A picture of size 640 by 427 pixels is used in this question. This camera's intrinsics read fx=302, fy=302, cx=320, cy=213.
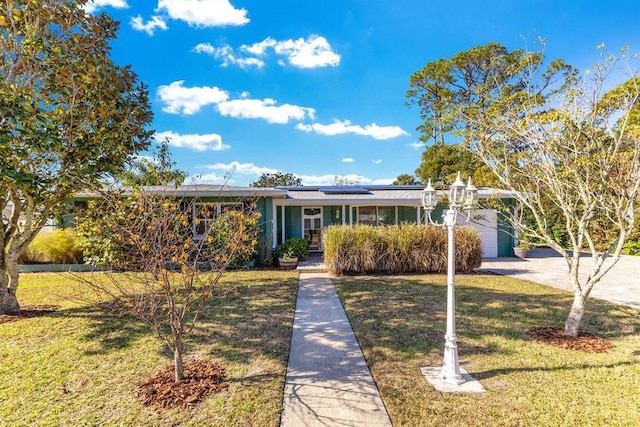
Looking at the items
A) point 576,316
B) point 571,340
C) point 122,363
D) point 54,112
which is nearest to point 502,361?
point 571,340

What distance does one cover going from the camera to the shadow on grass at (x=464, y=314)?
4.80m

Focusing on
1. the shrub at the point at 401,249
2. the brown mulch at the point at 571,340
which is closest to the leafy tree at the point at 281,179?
the shrub at the point at 401,249

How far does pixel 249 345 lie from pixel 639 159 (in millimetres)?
6264

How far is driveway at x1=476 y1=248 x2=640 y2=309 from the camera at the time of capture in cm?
791

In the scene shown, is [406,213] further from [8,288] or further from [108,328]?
[8,288]

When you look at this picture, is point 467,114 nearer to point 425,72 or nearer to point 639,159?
point 639,159

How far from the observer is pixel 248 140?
21969mm

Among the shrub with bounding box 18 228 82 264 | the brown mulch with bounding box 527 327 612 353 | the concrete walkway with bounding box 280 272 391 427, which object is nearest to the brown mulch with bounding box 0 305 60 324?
the concrete walkway with bounding box 280 272 391 427

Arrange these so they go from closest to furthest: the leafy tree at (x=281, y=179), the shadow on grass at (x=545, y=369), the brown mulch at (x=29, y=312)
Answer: the shadow on grass at (x=545, y=369)
the brown mulch at (x=29, y=312)
the leafy tree at (x=281, y=179)

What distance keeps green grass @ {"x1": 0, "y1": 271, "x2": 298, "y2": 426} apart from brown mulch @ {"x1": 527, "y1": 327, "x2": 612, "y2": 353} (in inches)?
164

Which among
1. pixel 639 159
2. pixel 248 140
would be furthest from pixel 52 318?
pixel 248 140

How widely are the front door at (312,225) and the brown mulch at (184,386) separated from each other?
1216cm

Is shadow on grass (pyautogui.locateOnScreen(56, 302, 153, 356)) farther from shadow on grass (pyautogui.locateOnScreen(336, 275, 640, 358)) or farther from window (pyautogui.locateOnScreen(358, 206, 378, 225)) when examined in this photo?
window (pyautogui.locateOnScreen(358, 206, 378, 225))

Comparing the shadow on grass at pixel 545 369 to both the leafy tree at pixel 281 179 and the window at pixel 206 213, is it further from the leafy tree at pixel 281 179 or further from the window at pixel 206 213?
the leafy tree at pixel 281 179
